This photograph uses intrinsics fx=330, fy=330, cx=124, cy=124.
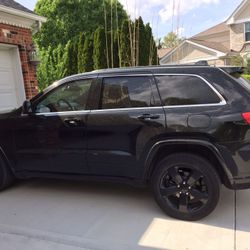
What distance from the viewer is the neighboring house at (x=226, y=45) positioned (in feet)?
79.6

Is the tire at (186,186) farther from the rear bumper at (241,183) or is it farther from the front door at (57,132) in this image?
the front door at (57,132)

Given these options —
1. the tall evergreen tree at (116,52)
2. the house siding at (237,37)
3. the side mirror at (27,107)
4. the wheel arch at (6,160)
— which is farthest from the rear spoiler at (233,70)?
the house siding at (237,37)

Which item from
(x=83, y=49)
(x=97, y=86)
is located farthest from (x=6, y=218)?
(x=83, y=49)

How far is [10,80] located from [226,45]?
24.1 meters

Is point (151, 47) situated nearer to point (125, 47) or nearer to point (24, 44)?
point (125, 47)

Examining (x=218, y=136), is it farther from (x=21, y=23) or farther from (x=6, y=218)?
(x=21, y=23)

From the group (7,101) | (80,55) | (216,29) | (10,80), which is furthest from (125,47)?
(216,29)

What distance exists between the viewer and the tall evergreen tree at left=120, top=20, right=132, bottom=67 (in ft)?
29.8

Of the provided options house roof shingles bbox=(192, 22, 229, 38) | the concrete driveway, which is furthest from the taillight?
house roof shingles bbox=(192, 22, 229, 38)

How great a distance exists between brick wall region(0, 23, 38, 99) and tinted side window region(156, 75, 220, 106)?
4795 millimetres

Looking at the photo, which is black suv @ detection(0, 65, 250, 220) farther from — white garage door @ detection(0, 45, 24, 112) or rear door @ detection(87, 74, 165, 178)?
white garage door @ detection(0, 45, 24, 112)

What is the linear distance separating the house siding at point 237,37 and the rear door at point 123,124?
23525 millimetres

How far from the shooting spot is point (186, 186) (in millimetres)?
3545

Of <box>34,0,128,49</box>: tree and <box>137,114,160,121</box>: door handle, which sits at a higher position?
<box>34,0,128,49</box>: tree
